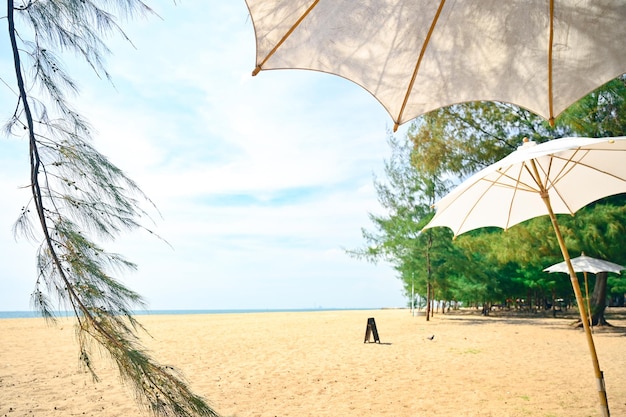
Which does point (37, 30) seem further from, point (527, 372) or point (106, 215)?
point (527, 372)

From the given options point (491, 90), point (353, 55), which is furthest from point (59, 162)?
point (491, 90)

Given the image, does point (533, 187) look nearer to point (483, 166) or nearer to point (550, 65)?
point (550, 65)

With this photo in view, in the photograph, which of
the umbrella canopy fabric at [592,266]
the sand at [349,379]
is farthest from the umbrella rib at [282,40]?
the umbrella canopy fabric at [592,266]

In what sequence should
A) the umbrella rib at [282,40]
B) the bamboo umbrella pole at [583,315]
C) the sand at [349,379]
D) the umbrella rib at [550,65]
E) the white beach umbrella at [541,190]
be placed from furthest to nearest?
the sand at [349,379]
the white beach umbrella at [541,190]
the bamboo umbrella pole at [583,315]
the umbrella rib at [282,40]
the umbrella rib at [550,65]

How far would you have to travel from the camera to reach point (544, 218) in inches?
514

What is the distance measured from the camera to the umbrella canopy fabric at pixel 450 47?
2.72m

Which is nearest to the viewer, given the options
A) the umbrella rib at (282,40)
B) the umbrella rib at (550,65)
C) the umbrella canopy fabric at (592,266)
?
the umbrella rib at (550,65)

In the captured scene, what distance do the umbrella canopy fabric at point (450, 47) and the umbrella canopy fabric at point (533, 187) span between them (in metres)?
0.97

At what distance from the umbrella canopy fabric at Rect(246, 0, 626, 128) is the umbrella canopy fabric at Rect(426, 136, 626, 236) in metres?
0.97

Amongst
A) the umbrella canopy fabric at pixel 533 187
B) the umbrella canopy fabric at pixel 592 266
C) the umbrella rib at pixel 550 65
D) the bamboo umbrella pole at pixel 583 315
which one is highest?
the umbrella rib at pixel 550 65

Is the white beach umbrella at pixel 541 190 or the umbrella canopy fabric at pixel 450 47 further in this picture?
the white beach umbrella at pixel 541 190

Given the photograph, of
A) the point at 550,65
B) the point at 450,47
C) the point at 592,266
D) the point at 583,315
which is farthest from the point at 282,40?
the point at 592,266

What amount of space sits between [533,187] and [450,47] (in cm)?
→ 231

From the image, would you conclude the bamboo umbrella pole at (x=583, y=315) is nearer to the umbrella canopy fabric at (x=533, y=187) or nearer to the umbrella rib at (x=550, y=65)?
the umbrella canopy fabric at (x=533, y=187)
